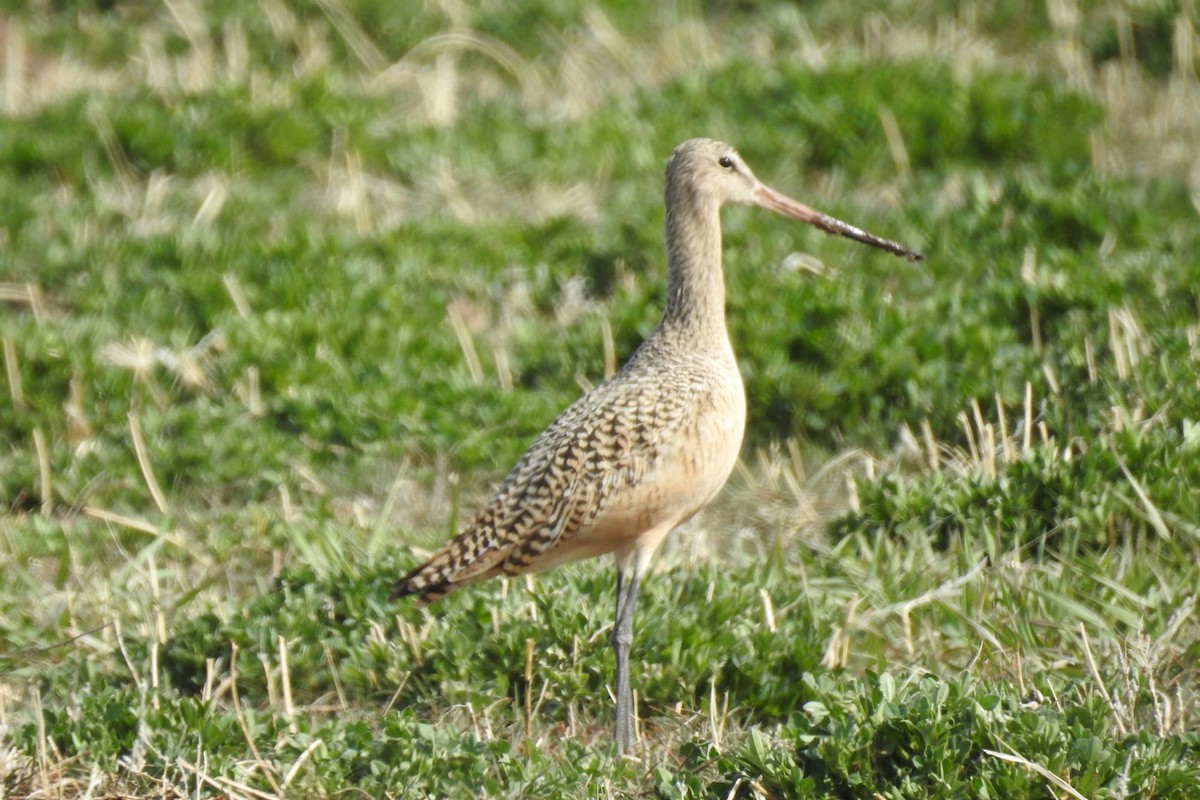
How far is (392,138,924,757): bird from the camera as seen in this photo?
Result: 508 centimetres

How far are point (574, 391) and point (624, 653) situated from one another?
7.46ft

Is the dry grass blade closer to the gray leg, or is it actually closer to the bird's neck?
the gray leg

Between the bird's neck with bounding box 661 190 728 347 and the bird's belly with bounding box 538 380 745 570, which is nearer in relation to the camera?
the bird's belly with bounding box 538 380 745 570

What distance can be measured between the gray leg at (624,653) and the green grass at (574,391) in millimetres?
92

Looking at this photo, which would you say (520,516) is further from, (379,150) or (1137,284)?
(379,150)

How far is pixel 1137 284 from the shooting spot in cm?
710

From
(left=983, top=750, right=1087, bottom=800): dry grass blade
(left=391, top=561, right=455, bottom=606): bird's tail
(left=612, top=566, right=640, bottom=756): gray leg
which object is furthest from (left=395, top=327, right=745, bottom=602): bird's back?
(left=983, top=750, right=1087, bottom=800): dry grass blade

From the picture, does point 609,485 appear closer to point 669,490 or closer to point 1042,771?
point 669,490

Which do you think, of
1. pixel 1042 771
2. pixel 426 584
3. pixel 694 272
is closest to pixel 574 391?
pixel 694 272

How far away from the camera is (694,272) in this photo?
218 inches

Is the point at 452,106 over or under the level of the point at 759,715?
over

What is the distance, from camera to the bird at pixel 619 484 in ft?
16.7

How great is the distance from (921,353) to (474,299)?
2.19 meters

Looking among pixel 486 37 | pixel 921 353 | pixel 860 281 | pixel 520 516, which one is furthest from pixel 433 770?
pixel 486 37
